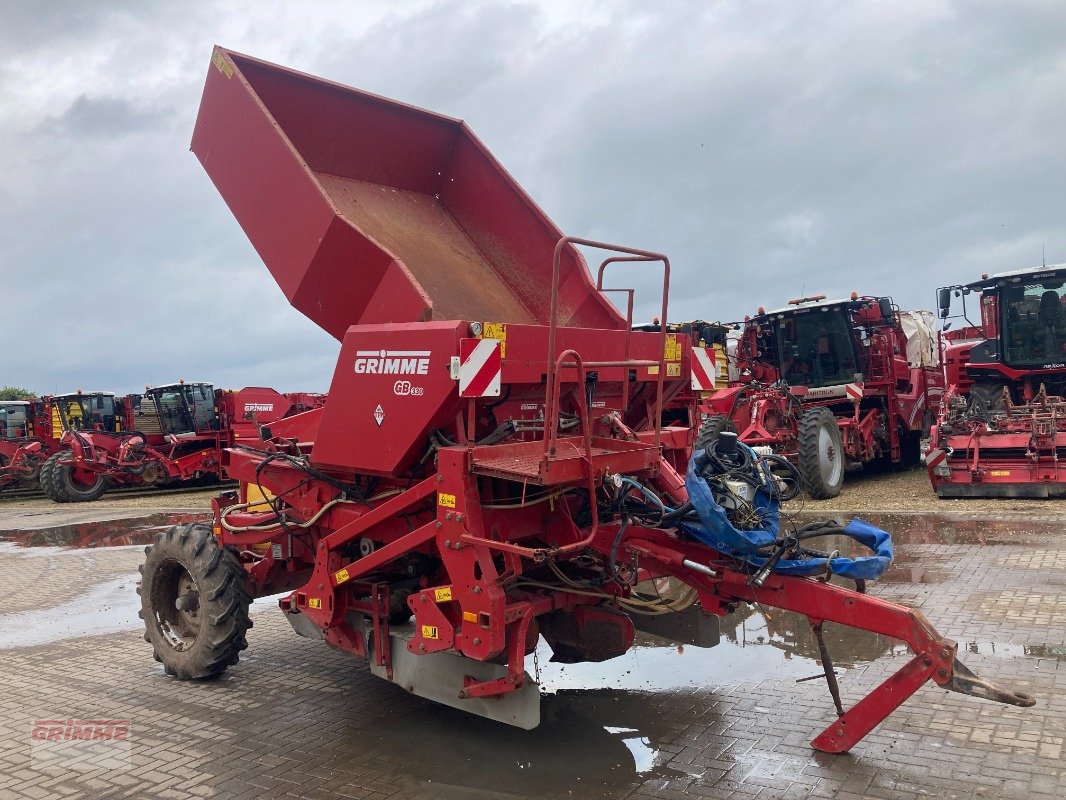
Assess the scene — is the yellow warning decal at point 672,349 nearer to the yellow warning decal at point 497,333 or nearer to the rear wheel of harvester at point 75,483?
the yellow warning decal at point 497,333

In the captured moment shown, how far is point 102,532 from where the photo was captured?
13.7 m

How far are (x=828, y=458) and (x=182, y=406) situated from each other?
16267mm

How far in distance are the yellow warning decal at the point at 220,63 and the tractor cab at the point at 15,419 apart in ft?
76.2

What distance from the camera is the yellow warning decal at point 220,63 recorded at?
16.8ft

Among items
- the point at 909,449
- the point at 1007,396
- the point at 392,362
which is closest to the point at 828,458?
the point at 1007,396

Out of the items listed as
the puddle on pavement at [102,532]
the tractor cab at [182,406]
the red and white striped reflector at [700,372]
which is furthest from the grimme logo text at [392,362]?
the tractor cab at [182,406]

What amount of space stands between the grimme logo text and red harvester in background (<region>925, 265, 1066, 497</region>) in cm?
917

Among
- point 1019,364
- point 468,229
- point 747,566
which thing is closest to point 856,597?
point 747,566

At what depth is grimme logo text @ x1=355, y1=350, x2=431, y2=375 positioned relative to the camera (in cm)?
410

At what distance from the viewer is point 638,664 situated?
18.0ft

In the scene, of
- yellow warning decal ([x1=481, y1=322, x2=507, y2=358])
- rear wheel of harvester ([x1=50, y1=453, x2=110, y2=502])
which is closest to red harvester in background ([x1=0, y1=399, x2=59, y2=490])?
rear wheel of harvester ([x1=50, y1=453, x2=110, y2=502])

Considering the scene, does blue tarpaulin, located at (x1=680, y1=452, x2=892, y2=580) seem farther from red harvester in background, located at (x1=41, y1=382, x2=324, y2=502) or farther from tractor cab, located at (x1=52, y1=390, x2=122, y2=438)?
tractor cab, located at (x1=52, y1=390, x2=122, y2=438)

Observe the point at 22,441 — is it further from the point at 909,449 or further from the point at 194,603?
the point at 909,449

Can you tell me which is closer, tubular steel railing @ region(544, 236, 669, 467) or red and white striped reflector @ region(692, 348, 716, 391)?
tubular steel railing @ region(544, 236, 669, 467)
